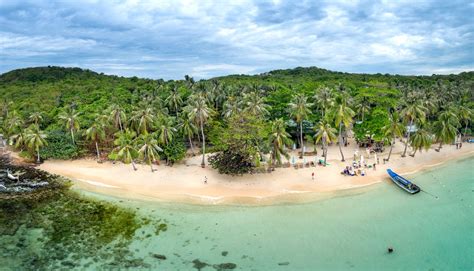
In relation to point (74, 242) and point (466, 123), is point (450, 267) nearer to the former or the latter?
point (74, 242)

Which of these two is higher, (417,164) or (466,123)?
(466,123)

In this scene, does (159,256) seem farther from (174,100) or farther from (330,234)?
(174,100)

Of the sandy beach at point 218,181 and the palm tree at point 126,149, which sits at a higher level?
the palm tree at point 126,149

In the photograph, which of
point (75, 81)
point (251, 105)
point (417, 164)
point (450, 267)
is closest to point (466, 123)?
point (417, 164)

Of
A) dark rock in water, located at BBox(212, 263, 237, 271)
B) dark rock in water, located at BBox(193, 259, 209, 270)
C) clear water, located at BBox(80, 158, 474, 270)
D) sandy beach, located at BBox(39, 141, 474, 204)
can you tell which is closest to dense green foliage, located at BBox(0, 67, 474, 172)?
sandy beach, located at BBox(39, 141, 474, 204)

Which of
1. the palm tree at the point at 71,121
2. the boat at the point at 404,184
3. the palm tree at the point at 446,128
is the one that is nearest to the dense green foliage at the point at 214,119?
the palm tree at the point at 71,121

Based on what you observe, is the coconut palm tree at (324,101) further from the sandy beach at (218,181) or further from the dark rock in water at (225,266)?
the dark rock in water at (225,266)

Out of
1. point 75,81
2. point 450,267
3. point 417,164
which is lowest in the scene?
point 450,267
